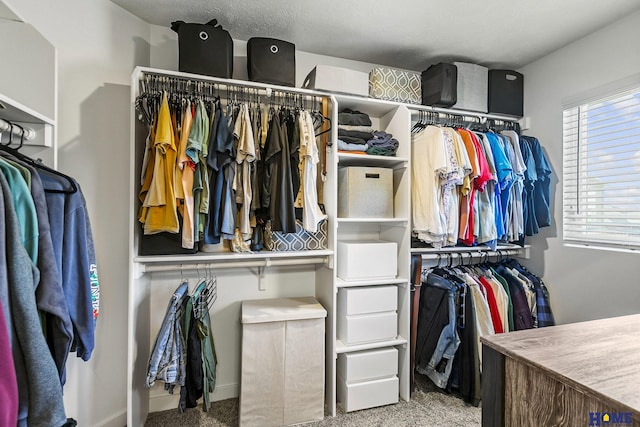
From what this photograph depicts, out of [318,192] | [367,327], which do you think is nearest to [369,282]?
[367,327]

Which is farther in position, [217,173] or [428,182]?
[428,182]

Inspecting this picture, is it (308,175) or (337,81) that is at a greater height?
(337,81)

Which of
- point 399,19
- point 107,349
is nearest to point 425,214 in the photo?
point 399,19

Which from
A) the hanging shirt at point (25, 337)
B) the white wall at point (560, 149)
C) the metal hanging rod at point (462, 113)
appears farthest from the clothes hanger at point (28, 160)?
the white wall at point (560, 149)

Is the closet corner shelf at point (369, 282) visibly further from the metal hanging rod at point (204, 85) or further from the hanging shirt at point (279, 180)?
the metal hanging rod at point (204, 85)

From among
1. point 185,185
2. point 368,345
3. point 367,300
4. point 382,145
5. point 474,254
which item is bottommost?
point 368,345

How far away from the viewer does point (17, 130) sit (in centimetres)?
115

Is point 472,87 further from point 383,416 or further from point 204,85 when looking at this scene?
point 383,416

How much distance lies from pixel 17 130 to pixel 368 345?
2093 mm

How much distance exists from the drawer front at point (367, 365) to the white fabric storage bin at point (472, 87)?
6.31ft

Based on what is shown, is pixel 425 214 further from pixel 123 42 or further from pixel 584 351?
pixel 123 42

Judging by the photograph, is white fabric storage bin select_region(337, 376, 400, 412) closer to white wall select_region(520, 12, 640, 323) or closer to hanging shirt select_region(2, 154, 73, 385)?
white wall select_region(520, 12, 640, 323)

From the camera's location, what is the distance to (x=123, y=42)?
182 centimetres

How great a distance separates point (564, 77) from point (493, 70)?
49 cm
